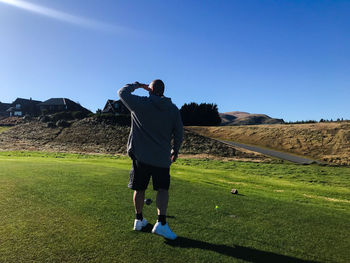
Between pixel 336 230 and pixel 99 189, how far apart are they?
4728mm

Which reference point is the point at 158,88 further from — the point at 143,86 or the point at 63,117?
the point at 63,117

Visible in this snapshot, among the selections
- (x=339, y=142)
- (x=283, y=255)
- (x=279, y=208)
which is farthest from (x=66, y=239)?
(x=339, y=142)

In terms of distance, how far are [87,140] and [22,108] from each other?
217 feet

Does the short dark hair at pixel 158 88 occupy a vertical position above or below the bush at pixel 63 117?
below

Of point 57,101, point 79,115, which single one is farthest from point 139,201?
point 57,101

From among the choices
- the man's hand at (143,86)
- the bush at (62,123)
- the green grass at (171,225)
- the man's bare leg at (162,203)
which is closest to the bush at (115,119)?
the bush at (62,123)

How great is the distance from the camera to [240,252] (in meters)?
2.92

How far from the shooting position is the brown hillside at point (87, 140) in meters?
35.3

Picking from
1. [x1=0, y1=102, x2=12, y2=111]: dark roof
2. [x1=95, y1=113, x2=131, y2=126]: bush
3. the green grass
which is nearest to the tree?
[x1=95, y1=113, x2=131, y2=126]: bush

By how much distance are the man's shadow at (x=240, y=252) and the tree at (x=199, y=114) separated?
59460 millimetres

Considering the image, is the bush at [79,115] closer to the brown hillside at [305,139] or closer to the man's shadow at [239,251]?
the brown hillside at [305,139]

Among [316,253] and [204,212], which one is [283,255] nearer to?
[316,253]

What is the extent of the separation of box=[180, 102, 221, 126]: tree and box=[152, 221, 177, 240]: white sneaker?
5919 centimetres

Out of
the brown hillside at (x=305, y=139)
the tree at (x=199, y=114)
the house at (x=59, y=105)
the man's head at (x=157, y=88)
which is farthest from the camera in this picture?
the house at (x=59, y=105)
